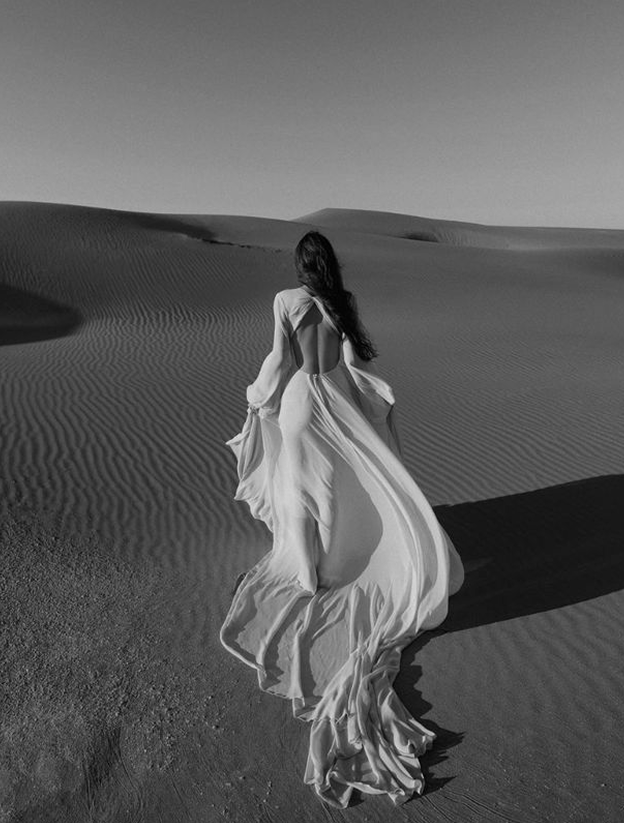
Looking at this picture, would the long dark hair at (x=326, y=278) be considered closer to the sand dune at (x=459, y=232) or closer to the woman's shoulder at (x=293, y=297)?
the woman's shoulder at (x=293, y=297)

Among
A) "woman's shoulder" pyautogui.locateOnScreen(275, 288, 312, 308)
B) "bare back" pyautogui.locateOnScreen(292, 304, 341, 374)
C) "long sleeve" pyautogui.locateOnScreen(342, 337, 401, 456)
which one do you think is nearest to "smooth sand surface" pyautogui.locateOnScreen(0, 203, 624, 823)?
"long sleeve" pyautogui.locateOnScreen(342, 337, 401, 456)

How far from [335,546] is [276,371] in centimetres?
126

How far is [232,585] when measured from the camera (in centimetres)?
482

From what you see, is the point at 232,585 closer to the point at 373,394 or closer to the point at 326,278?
the point at 373,394

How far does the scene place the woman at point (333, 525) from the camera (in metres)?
3.79

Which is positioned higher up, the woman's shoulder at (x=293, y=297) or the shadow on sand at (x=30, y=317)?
the woman's shoulder at (x=293, y=297)

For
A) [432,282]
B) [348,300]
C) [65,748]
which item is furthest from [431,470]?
[432,282]

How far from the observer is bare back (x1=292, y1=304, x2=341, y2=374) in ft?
13.1

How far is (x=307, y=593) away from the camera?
4312mm

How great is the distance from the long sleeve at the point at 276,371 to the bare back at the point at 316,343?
0.08 meters

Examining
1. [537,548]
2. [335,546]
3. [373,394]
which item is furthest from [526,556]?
[373,394]

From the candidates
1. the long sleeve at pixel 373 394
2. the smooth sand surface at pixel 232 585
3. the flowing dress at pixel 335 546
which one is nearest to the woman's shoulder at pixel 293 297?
the flowing dress at pixel 335 546

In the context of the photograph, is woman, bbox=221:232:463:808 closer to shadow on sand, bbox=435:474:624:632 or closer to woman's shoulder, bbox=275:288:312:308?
woman's shoulder, bbox=275:288:312:308

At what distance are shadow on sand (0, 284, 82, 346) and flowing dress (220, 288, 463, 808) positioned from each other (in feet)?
41.5
